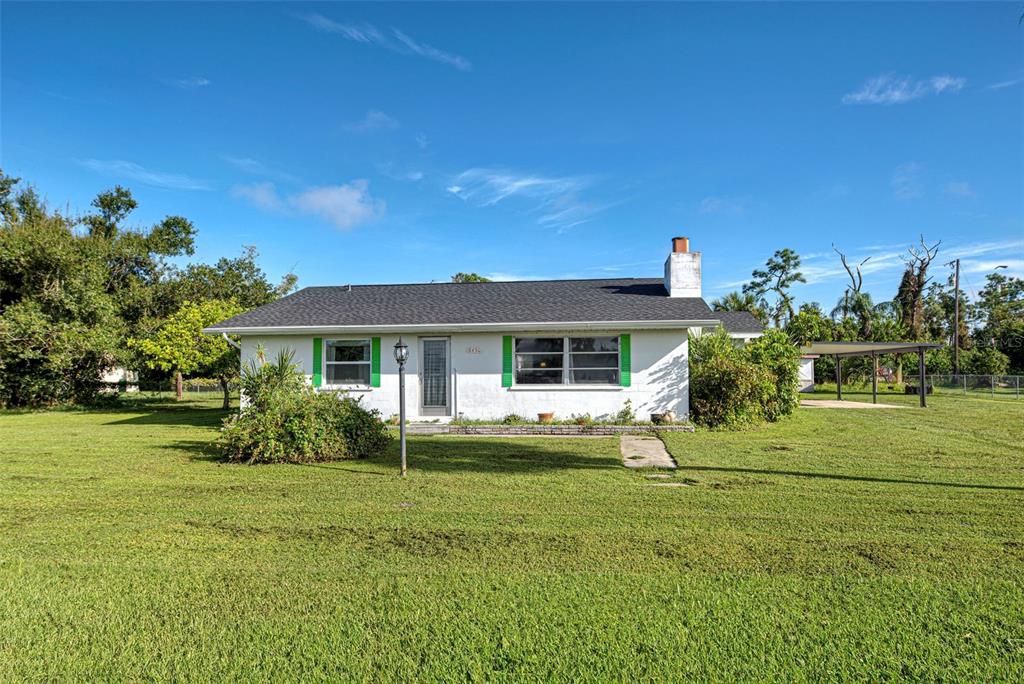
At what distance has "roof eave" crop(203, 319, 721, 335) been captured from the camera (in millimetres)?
13141

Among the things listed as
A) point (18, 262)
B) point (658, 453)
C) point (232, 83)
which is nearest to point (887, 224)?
point (658, 453)

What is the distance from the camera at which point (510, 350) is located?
14.1m

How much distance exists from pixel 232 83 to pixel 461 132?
7128 mm

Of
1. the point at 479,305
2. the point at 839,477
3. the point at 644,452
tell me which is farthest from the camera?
the point at 479,305

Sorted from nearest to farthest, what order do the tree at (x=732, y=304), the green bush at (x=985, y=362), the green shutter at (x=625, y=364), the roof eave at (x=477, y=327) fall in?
1. the roof eave at (x=477, y=327)
2. the green shutter at (x=625, y=364)
3. the green bush at (x=985, y=362)
4. the tree at (x=732, y=304)

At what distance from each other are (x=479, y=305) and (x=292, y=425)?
752 centimetres

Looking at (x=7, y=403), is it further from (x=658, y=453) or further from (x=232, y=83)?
(x=658, y=453)

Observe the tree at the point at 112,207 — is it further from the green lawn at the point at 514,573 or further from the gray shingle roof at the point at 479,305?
the green lawn at the point at 514,573

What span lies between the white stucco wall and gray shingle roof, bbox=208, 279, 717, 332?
1.59 ft

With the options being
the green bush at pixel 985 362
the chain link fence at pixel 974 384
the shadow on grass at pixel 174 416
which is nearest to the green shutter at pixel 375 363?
the shadow on grass at pixel 174 416

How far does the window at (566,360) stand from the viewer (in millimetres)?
14000

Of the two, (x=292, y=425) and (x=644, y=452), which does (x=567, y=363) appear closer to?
(x=644, y=452)

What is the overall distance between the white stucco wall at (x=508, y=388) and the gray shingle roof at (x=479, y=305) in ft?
1.59

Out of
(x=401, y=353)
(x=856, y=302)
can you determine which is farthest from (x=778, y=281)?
(x=401, y=353)
